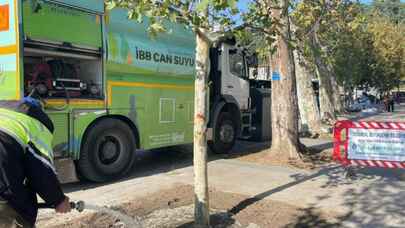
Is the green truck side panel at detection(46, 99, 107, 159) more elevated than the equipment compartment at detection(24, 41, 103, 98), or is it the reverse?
the equipment compartment at detection(24, 41, 103, 98)

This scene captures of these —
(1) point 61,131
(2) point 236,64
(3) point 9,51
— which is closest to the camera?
(3) point 9,51

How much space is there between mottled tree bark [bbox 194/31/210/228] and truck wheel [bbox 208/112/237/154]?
5895 millimetres

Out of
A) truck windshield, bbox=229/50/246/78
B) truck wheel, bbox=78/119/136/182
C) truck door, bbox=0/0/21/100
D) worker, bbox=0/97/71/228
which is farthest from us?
truck windshield, bbox=229/50/246/78

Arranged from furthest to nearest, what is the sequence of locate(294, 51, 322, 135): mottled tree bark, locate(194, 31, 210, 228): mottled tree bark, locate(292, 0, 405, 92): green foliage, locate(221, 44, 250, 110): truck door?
locate(292, 0, 405, 92): green foliage
locate(294, 51, 322, 135): mottled tree bark
locate(221, 44, 250, 110): truck door
locate(194, 31, 210, 228): mottled tree bark

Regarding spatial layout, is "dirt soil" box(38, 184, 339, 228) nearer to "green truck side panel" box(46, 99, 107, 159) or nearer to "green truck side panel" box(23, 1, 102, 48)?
"green truck side panel" box(46, 99, 107, 159)

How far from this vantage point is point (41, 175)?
2590mm

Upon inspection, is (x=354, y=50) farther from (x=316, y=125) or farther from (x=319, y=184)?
(x=319, y=184)

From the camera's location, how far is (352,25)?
8.16 metres

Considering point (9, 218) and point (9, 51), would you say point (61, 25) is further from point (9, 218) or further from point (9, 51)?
point (9, 218)

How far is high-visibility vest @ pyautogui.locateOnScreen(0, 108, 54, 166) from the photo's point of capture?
8.19ft

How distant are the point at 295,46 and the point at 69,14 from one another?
3.89m

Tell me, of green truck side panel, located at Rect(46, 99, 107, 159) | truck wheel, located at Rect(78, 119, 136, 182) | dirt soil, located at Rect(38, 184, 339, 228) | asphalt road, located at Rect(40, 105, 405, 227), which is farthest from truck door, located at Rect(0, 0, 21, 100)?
dirt soil, located at Rect(38, 184, 339, 228)

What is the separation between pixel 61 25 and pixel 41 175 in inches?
217

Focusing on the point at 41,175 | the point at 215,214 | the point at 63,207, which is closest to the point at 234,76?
the point at 215,214
